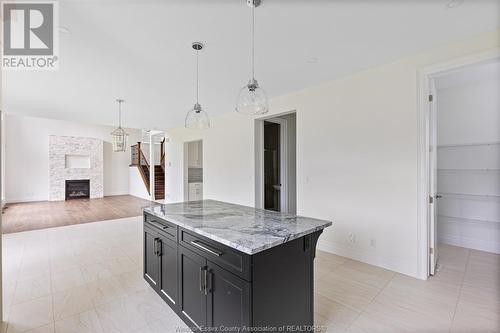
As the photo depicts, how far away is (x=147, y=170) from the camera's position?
33.2ft

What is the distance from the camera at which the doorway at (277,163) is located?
4.75 metres

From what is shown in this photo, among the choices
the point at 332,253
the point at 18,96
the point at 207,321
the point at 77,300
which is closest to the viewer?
the point at 207,321

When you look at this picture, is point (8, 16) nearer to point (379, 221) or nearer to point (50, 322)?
point (50, 322)

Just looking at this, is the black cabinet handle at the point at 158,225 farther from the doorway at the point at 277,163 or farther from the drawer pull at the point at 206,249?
the doorway at the point at 277,163

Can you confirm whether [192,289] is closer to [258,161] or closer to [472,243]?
[258,161]

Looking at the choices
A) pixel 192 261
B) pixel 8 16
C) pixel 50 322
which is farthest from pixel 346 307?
pixel 8 16

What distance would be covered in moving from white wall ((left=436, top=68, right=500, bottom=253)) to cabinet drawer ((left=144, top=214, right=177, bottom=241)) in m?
4.35

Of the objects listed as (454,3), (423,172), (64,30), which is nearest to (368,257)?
(423,172)

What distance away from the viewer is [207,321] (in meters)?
1.67

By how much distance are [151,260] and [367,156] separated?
2.92 meters

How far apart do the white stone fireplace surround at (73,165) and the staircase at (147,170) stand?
4.48ft

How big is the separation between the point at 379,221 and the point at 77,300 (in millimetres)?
3521

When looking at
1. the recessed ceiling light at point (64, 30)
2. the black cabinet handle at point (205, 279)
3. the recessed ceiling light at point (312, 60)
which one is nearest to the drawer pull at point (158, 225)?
the black cabinet handle at point (205, 279)

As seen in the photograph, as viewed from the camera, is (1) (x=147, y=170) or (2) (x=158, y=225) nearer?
(2) (x=158, y=225)
